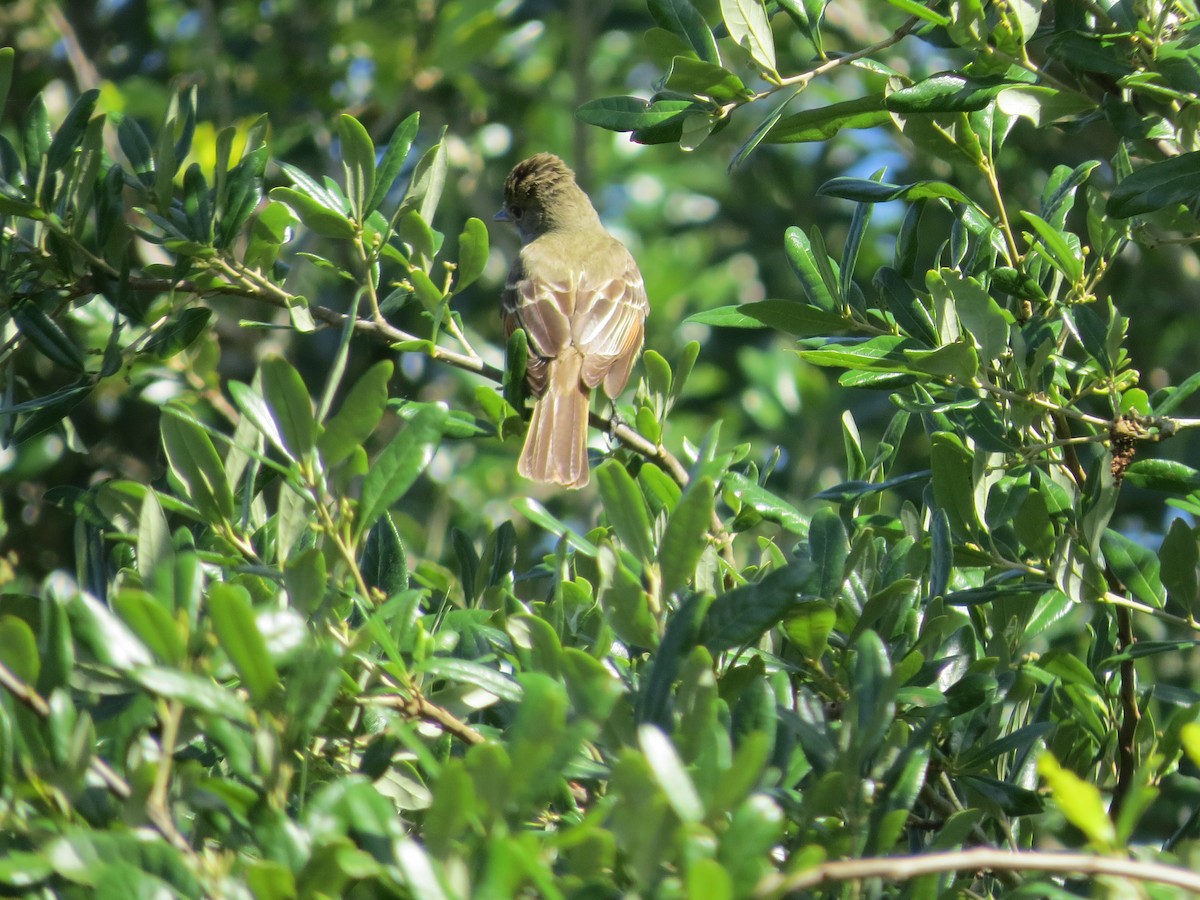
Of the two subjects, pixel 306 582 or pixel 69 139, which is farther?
pixel 69 139

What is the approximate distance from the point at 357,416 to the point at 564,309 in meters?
4.69

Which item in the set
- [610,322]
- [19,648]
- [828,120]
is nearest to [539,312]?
[610,322]

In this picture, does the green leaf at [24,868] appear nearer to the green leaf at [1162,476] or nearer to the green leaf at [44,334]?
the green leaf at [44,334]

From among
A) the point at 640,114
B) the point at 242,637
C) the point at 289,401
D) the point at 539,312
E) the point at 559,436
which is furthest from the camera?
the point at 539,312

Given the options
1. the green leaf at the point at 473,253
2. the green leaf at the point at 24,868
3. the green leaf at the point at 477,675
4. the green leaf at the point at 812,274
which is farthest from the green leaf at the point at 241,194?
the green leaf at the point at 24,868

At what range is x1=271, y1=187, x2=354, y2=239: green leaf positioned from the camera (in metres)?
2.96

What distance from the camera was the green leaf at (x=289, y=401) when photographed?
200 cm

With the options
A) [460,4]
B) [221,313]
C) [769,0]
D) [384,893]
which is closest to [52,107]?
[221,313]

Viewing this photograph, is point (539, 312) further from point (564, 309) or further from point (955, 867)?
point (955, 867)

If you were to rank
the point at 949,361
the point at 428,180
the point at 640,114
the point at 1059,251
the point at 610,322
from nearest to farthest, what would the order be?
the point at 949,361
the point at 1059,251
the point at 640,114
the point at 428,180
the point at 610,322

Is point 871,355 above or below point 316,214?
below

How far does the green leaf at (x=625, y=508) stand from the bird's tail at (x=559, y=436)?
2956 millimetres

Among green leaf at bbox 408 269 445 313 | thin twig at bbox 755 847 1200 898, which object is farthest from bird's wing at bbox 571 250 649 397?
thin twig at bbox 755 847 1200 898

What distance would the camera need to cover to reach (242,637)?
1.68 m
